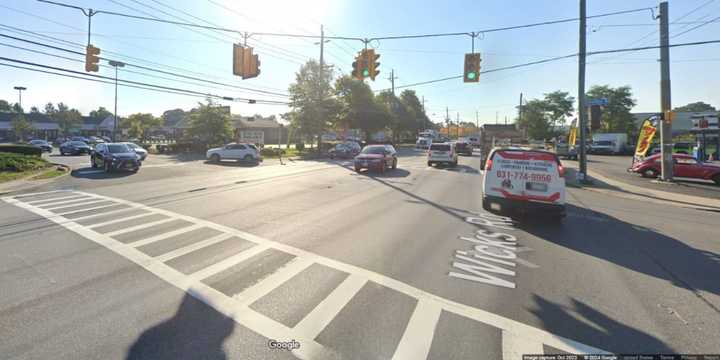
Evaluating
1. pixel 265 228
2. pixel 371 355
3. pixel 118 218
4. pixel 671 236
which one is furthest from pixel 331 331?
pixel 671 236

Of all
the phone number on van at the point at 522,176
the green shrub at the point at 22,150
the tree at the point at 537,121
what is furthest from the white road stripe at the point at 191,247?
the tree at the point at 537,121

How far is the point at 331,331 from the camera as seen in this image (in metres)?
3.32

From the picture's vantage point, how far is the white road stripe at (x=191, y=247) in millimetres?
5426

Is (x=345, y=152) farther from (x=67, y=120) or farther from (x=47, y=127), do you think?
(x=47, y=127)

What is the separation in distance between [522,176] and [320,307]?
619 centimetres

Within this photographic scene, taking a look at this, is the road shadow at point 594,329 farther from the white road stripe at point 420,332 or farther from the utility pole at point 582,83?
the utility pole at point 582,83

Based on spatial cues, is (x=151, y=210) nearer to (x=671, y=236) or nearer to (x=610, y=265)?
(x=610, y=265)

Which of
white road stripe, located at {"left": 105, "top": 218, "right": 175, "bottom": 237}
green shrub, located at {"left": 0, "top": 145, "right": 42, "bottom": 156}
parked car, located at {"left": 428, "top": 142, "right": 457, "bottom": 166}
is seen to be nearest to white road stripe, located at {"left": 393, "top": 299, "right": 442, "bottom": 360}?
white road stripe, located at {"left": 105, "top": 218, "right": 175, "bottom": 237}

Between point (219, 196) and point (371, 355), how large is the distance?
32.3 feet

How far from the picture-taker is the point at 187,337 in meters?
3.19

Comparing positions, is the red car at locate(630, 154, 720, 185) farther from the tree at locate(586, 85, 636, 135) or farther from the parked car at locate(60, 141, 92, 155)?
the tree at locate(586, 85, 636, 135)

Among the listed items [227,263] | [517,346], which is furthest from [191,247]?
[517,346]

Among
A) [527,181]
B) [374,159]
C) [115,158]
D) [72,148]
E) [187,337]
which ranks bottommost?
[187,337]

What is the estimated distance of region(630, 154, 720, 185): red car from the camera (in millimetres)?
16031
